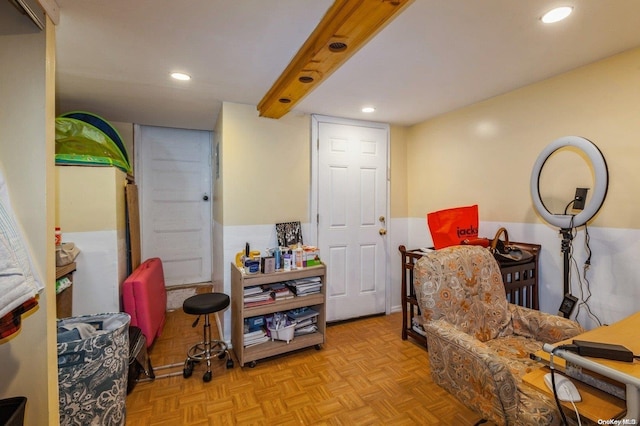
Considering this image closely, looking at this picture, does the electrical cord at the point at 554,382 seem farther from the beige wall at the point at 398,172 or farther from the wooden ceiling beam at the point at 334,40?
the beige wall at the point at 398,172

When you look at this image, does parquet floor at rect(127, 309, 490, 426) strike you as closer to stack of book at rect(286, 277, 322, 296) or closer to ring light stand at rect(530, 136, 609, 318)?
stack of book at rect(286, 277, 322, 296)

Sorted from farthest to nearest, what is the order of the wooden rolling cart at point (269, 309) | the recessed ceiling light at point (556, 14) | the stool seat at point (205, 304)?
the wooden rolling cart at point (269, 309) < the stool seat at point (205, 304) < the recessed ceiling light at point (556, 14)

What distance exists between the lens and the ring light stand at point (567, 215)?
75.0 inches

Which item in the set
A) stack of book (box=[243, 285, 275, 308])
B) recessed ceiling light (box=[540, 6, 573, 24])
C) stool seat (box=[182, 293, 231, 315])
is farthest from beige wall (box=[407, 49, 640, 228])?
stool seat (box=[182, 293, 231, 315])

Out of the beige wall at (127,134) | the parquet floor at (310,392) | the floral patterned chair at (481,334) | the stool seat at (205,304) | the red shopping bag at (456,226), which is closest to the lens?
the floral patterned chair at (481,334)

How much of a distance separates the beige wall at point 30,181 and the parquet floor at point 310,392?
0.76 m

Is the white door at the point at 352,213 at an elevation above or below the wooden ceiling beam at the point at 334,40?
below

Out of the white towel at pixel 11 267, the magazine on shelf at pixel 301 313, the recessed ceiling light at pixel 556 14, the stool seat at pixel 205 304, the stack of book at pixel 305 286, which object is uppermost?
the recessed ceiling light at pixel 556 14

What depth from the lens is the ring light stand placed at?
1906 mm

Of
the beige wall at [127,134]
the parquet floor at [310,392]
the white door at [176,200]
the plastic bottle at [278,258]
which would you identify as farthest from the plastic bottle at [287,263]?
the beige wall at [127,134]

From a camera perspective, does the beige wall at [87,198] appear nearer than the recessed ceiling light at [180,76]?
No

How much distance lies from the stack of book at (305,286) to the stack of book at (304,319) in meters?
0.22

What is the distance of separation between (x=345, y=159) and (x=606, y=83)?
6.79 ft

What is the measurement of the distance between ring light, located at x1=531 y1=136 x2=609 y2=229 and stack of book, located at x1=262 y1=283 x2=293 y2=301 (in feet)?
6.73
